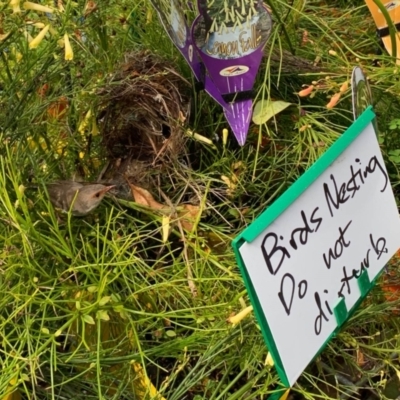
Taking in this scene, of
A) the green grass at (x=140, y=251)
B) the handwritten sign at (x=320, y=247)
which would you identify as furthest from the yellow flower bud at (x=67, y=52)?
the handwritten sign at (x=320, y=247)

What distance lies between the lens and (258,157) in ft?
2.20

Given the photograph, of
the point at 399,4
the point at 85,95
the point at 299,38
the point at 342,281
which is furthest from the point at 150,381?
the point at 399,4

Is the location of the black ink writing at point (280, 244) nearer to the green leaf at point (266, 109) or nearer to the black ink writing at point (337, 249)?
the black ink writing at point (337, 249)

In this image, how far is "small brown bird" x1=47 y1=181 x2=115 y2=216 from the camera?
57 centimetres

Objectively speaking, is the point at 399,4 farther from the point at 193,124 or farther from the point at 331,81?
the point at 193,124

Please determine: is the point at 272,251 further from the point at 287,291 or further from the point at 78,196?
the point at 78,196

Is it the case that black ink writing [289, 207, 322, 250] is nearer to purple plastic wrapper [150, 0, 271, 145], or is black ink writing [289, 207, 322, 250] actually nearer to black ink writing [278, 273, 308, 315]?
black ink writing [278, 273, 308, 315]

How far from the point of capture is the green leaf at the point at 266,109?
665 millimetres

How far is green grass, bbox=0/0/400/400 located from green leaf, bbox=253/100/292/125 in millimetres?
14

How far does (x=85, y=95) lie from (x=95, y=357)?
11.0 inches

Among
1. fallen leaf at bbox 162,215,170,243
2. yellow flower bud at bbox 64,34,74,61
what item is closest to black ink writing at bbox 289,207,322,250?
fallen leaf at bbox 162,215,170,243

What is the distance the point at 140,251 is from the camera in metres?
0.58

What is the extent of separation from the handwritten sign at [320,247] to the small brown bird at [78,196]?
0.61 feet

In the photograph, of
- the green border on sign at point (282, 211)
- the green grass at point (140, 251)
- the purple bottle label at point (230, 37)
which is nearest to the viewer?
the green border on sign at point (282, 211)
